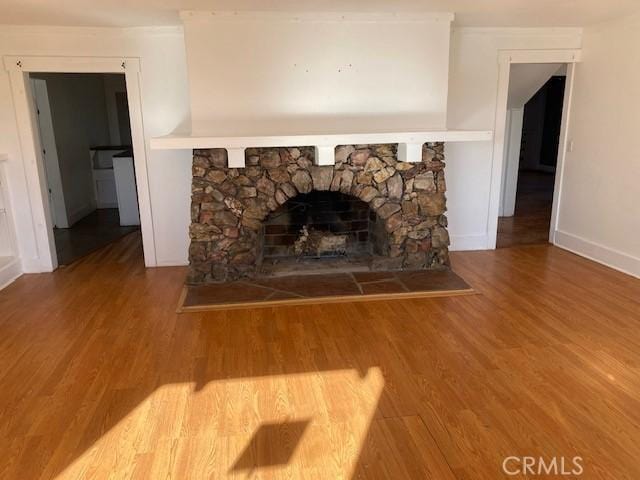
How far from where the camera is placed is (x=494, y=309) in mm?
3398

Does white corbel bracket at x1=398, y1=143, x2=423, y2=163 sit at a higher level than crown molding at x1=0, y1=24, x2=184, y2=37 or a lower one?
lower

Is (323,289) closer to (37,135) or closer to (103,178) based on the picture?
(37,135)

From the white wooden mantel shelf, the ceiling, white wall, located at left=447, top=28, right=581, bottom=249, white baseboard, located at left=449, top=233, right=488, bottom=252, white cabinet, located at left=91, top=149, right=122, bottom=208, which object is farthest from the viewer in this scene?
white cabinet, located at left=91, top=149, right=122, bottom=208

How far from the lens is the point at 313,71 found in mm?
3803

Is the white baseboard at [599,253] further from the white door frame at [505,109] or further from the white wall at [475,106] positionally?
the white wall at [475,106]

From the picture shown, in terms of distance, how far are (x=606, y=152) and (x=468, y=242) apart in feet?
4.92

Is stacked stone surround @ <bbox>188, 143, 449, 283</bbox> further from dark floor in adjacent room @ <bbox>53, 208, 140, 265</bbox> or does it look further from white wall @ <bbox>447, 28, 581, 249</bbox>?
dark floor in adjacent room @ <bbox>53, 208, 140, 265</bbox>

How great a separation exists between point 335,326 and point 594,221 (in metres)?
2.99

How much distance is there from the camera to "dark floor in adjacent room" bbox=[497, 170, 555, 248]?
5.29 metres

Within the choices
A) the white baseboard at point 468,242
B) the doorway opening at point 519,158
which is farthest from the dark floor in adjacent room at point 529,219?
the white baseboard at point 468,242

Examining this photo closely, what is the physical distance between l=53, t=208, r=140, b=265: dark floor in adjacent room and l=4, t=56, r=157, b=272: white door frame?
0.44 metres

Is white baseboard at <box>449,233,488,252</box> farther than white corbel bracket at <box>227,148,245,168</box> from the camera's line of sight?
Yes

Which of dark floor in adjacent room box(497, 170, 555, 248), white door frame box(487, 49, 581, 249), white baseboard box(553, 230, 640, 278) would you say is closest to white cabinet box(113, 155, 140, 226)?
white door frame box(487, 49, 581, 249)

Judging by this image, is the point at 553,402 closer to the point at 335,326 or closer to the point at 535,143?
the point at 335,326
